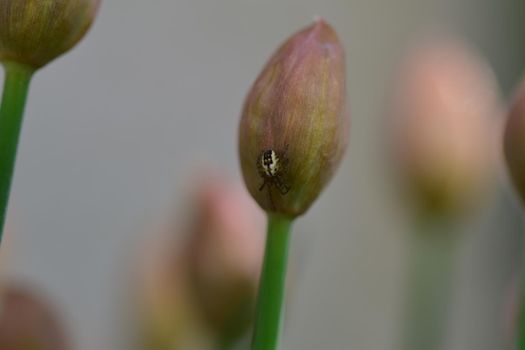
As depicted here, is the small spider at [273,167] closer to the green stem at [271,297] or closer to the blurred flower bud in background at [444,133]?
the green stem at [271,297]

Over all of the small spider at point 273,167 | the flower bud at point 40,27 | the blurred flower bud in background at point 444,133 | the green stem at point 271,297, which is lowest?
the green stem at point 271,297

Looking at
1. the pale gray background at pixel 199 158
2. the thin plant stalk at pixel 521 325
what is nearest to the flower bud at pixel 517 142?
the thin plant stalk at pixel 521 325

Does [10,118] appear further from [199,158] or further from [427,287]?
[199,158]

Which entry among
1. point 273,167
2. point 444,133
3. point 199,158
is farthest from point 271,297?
point 199,158

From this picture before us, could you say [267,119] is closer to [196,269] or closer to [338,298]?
[196,269]

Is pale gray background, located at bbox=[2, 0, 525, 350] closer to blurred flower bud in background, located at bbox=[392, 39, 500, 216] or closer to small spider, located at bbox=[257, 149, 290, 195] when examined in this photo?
blurred flower bud in background, located at bbox=[392, 39, 500, 216]

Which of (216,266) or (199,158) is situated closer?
(216,266)
